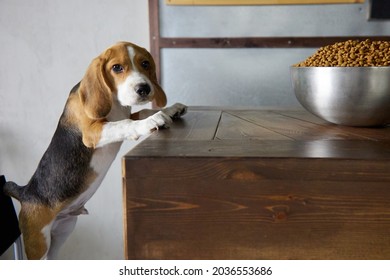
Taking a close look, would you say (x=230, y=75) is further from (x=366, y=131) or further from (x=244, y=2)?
(x=366, y=131)

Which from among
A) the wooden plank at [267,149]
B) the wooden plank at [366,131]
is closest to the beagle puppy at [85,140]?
the wooden plank at [267,149]

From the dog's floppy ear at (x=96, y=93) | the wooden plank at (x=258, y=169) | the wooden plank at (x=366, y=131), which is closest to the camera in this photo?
the wooden plank at (x=258, y=169)

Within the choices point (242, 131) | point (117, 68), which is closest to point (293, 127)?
point (242, 131)

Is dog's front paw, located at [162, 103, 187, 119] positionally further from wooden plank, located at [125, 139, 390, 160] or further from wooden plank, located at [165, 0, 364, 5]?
wooden plank, located at [165, 0, 364, 5]

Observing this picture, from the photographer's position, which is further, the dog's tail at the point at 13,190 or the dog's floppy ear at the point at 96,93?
the dog's tail at the point at 13,190

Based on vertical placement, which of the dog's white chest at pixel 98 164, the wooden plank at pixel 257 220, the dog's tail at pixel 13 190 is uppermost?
the wooden plank at pixel 257 220

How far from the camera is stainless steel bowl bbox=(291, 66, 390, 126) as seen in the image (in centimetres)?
84

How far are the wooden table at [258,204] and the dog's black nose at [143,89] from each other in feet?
1.43

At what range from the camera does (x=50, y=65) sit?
195 cm

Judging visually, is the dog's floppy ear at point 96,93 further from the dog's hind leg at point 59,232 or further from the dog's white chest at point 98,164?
the dog's hind leg at point 59,232

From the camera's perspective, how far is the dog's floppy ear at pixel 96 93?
40.5 inches

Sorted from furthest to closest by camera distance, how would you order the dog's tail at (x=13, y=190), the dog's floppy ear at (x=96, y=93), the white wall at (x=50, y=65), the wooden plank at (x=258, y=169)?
the white wall at (x=50, y=65) → the dog's tail at (x=13, y=190) → the dog's floppy ear at (x=96, y=93) → the wooden plank at (x=258, y=169)

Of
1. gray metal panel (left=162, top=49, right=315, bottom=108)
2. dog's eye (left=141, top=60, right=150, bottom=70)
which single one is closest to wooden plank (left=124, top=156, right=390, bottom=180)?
dog's eye (left=141, top=60, right=150, bottom=70)

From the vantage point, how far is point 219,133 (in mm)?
870
